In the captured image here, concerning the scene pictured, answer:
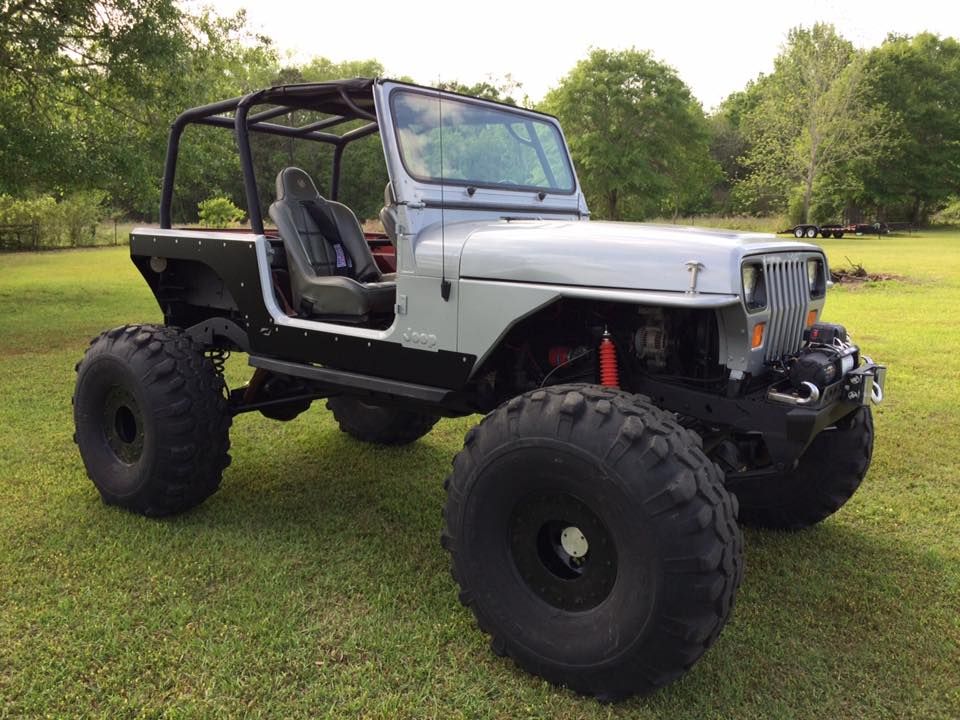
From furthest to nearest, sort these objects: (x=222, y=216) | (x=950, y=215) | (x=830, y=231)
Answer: (x=950, y=215) < (x=830, y=231) < (x=222, y=216)

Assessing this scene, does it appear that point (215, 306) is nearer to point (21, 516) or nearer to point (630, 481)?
point (21, 516)

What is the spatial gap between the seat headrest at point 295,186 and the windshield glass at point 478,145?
3.41ft

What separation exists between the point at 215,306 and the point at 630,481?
3076 mm

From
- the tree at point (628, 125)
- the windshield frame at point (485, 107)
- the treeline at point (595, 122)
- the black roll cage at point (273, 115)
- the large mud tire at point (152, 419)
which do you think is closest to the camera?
the windshield frame at point (485, 107)

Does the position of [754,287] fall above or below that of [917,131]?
below

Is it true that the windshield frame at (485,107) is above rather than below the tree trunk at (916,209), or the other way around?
below

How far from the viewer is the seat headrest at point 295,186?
4.24 meters

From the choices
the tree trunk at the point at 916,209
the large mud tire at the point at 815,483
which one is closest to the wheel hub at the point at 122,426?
the large mud tire at the point at 815,483

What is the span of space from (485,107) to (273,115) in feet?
3.97

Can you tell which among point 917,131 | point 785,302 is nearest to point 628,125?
point 917,131

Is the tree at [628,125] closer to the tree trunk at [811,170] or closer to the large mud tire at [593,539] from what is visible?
the tree trunk at [811,170]

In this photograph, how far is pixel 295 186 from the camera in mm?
4320

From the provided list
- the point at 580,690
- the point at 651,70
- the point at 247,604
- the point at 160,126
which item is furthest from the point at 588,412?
the point at 651,70

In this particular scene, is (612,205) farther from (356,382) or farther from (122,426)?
(356,382)
